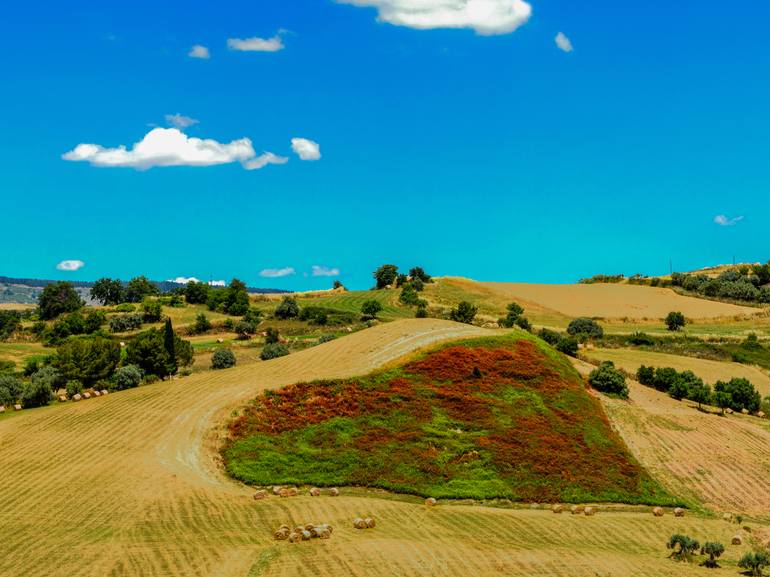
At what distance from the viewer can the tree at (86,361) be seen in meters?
96.6

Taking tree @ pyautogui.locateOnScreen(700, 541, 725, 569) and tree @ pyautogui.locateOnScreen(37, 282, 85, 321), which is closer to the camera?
tree @ pyautogui.locateOnScreen(700, 541, 725, 569)

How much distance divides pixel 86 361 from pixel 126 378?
17.8 ft

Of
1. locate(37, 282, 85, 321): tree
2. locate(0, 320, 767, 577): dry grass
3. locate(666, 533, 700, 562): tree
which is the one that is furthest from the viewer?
locate(37, 282, 85, 321): tree

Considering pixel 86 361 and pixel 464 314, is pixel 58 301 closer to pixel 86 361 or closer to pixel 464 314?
pixel 464 314

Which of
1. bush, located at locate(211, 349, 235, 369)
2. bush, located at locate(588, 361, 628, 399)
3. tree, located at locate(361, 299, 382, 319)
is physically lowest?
bush, located at locate(588, 361, 628, 399)

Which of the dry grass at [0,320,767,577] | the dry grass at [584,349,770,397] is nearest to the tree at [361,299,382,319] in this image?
the dry grass at [584,349,770,397]

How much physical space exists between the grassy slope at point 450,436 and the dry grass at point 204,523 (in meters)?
3.18

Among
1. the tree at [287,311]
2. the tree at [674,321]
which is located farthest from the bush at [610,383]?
the tree at [287,311]

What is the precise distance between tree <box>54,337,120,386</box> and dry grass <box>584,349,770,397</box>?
6422cm

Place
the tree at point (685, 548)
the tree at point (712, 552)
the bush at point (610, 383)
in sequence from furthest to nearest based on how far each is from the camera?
the bush at point (610, 383) < the tree at point (685, 548) < the tree at point (712, 552)

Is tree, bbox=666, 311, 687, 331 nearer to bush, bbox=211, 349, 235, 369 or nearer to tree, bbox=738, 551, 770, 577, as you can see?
bush, bbox=211, 349, 235, 369

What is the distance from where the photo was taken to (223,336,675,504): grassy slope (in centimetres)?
6488

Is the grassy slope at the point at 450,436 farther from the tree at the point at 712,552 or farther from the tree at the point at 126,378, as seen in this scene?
the tree at the point at 126,378

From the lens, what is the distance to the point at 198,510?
5381cm
